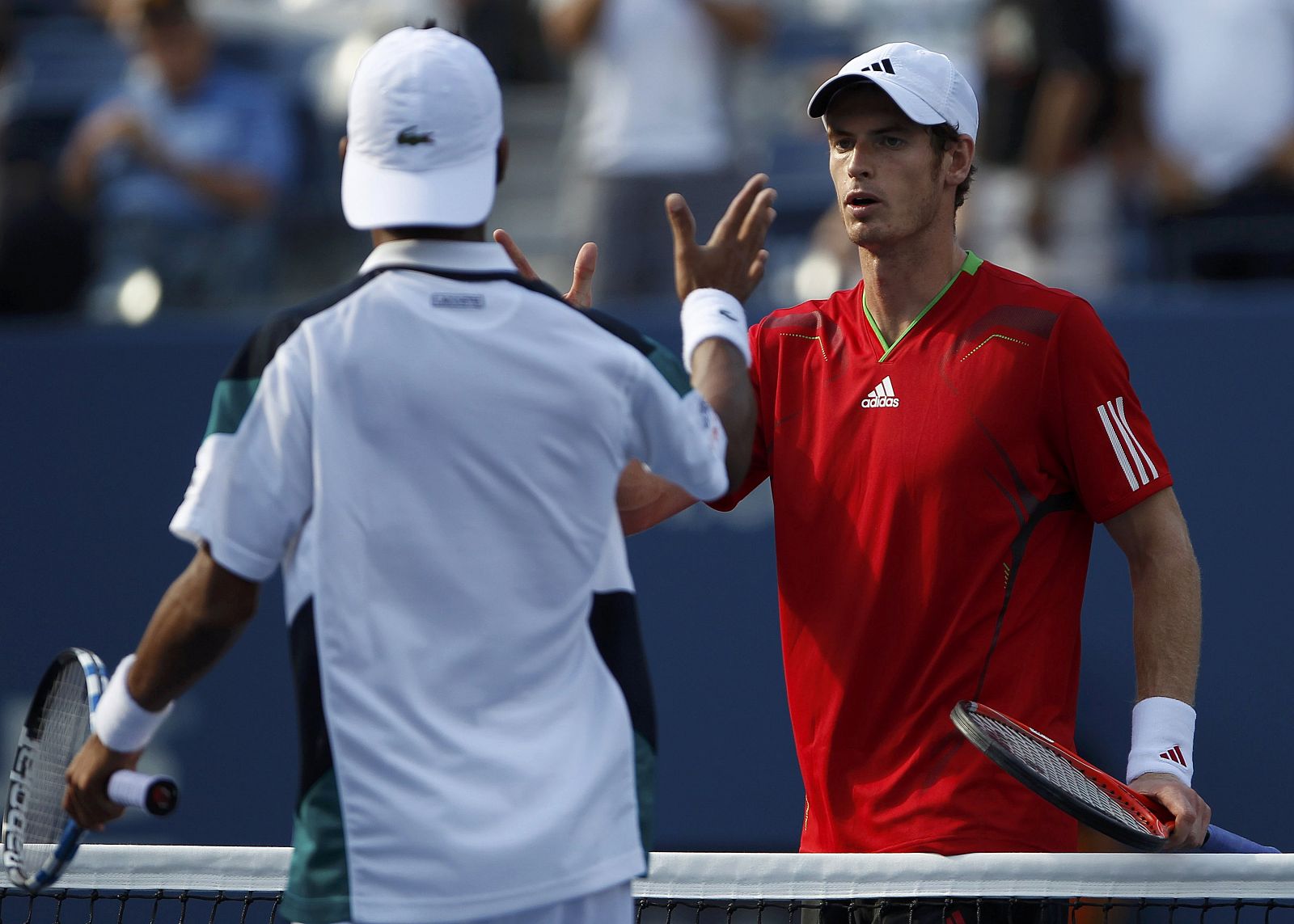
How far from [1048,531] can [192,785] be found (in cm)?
357

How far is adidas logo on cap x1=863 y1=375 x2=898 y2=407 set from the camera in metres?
3.07

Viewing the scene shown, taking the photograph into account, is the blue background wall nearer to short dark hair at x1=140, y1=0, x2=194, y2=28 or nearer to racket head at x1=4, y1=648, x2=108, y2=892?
short dark hair at x1=140, y1=0, x2=194, y2=28

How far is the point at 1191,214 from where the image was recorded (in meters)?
5.89

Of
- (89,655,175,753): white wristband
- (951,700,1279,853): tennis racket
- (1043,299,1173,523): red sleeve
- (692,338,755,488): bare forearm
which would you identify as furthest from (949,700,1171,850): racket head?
(89,655,175,753): white wristband

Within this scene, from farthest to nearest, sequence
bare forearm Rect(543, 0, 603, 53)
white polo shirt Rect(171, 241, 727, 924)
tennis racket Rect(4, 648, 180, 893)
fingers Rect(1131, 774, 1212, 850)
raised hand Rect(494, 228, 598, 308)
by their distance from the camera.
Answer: bare forearm Rect(543, 0, 603, 53), raised hand Rect(494, 228, 598, 308), fingers Rect(1131, 774, 1212, 850), tennis racket Rect(4, 648, 180, 893), white polo shirt Rect(171, 241, 727, 924)

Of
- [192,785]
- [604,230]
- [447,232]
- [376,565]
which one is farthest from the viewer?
[604,230]

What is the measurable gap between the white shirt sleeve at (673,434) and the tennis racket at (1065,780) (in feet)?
1.90

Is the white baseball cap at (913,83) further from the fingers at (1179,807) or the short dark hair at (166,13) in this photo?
the short dark hair at (166,13)

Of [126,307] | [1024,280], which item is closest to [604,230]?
[126,307]

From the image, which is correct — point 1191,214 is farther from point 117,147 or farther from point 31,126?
point 31,126

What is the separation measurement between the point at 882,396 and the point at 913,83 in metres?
0.57

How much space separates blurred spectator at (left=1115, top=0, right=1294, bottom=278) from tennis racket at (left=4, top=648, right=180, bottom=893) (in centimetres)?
433

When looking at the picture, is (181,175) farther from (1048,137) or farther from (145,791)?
(145,791)

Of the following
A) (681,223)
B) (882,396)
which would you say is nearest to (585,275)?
(681,223)
